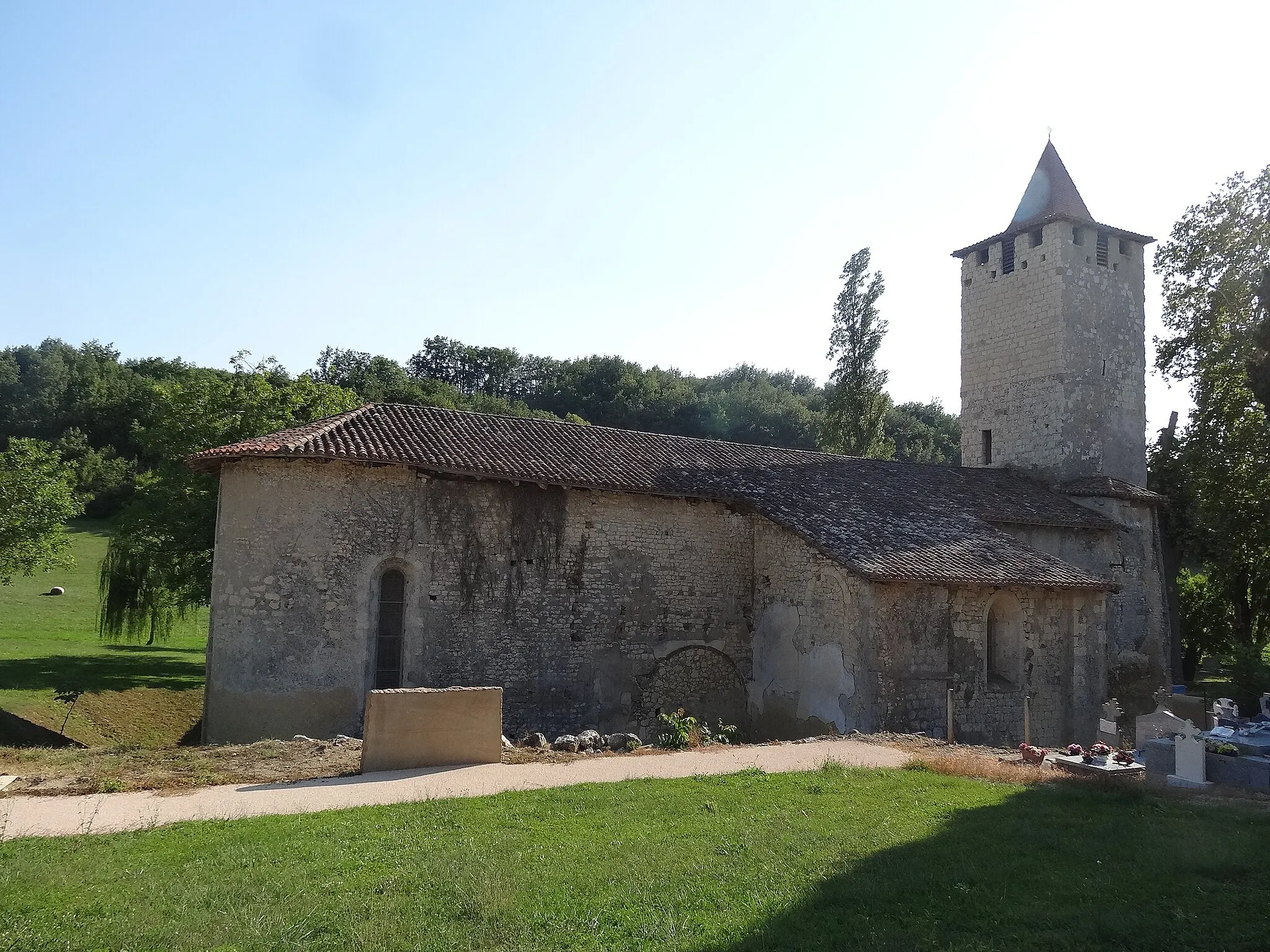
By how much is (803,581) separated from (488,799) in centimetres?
1052

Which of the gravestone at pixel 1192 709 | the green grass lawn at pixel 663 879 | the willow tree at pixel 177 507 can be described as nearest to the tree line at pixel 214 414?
the willow tree at pixel 177 507

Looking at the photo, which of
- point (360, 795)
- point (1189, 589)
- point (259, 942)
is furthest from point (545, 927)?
point (1189, 589)

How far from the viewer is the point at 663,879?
23.2 ft

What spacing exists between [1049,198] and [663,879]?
26.6 m

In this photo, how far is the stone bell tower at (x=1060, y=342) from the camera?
1047 inches

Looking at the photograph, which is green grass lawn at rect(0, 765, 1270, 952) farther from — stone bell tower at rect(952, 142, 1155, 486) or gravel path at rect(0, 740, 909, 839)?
stone bell tower at rect(952, 142, 1155, 486)

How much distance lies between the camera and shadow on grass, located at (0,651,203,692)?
69.3 feet

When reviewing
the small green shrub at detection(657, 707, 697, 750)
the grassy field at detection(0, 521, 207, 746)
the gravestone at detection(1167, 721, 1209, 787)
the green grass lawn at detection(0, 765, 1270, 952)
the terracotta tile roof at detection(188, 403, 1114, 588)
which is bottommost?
the grassy field at detection(0, 521, 207, 746)

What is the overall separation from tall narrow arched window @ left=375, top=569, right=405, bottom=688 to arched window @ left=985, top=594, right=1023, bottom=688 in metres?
11.9

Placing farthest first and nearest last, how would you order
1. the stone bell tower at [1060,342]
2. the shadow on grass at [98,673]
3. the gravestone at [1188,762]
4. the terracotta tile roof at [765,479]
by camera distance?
1. the stone bell tower at [1060,342]
2. the shadow on grass at [98,673]
3. the terracotta tile roof at [765,479]
4. the gravestone at [1188,762]

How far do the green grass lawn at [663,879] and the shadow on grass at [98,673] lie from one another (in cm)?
1464

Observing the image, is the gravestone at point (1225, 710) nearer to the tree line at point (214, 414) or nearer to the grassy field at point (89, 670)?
the grassy field at point (89, 670)

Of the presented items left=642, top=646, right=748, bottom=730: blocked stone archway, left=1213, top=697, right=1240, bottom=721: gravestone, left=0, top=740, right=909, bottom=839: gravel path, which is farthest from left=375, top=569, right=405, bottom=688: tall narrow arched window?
left=1213, top=697, right=1240, bottom=721: gravestone

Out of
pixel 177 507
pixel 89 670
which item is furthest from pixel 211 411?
pixel 89 670
